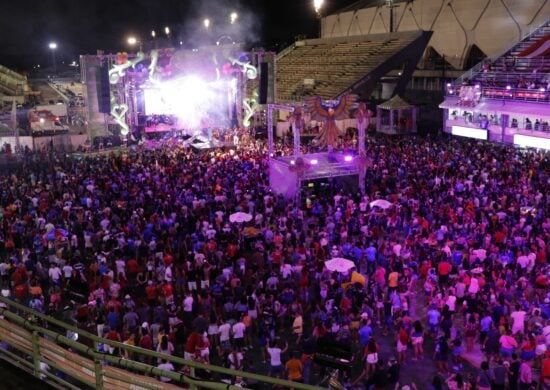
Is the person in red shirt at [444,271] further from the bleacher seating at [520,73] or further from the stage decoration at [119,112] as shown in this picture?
the stage decoration at [119,112]

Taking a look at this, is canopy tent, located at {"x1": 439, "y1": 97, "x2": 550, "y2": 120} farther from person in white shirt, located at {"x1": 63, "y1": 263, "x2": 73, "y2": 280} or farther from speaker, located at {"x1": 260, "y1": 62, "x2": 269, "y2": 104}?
person in white shirt, located at {"x1": 63, "y1": 263, "x2": 73, "y2": 280}

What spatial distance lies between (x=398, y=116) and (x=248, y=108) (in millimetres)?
9849

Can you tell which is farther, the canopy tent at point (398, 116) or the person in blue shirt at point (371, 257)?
the canopy tent at point (398, 116)

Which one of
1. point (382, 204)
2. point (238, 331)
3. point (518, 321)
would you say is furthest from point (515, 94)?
point (238, 331)

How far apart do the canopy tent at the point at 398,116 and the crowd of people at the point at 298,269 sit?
1388cm

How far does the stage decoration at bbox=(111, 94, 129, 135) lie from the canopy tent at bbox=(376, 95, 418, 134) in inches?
631

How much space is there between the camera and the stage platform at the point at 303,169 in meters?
20.6

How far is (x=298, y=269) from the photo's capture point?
12742mm

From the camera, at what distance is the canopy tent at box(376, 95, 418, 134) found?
35625 millimetres

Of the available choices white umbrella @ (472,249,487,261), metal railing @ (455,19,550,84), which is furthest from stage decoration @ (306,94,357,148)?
metal railing @ (455,19,550,84)

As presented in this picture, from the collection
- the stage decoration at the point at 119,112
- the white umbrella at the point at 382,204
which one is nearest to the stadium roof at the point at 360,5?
the stage decoration at the point at 119,112

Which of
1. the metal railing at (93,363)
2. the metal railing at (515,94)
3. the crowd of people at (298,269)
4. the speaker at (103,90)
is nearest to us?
the metal railing at (93,363)

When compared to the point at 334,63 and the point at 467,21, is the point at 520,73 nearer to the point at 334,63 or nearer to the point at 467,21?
the point at 467,21

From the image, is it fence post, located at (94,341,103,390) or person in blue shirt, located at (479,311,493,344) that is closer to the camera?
fence post, located at (94,341,103,390)
